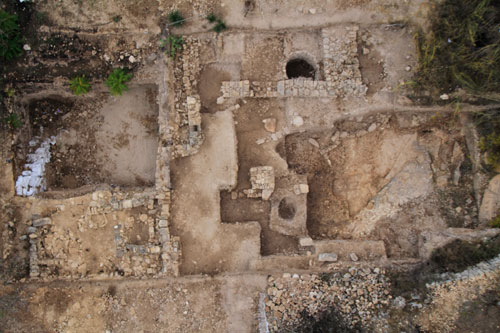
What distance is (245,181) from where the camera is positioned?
8695mm

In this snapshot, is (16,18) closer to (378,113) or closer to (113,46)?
(113,46)

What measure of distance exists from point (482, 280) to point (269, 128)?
16.3 feet

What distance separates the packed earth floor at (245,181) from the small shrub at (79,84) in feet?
0.67

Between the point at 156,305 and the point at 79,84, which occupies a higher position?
the point at 79,84

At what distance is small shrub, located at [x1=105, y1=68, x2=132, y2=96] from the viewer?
8.59 m

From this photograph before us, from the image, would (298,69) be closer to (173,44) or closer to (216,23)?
(216,23)

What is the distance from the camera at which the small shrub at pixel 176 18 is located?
27.9ft

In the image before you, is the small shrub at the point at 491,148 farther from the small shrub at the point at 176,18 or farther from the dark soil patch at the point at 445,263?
the small shrub at the point at 176,18

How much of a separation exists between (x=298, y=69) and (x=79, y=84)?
4909 mm

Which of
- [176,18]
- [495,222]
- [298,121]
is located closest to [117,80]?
[176,18]

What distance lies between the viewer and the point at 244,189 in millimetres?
8680

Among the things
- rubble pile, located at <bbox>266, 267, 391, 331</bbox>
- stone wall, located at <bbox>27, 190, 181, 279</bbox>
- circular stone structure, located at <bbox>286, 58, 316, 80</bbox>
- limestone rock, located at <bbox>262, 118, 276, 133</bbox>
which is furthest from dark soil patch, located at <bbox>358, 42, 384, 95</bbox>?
stone wall, located at <bbox>27, 190, 181, 279</bbox>

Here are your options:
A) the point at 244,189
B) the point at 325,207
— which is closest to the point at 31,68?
the point at 244,189

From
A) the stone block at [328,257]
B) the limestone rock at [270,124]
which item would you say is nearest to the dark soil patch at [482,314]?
the stone block at [328,257]
